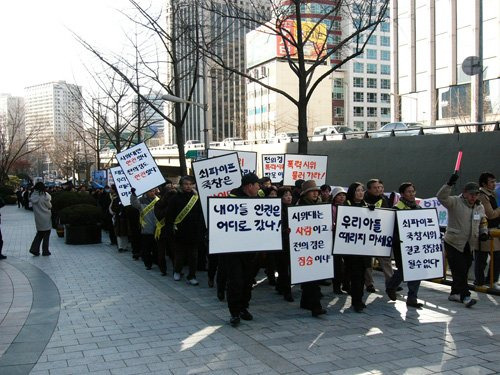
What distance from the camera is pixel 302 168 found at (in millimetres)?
11930

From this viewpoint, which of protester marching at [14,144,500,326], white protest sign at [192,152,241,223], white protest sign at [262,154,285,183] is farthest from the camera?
white protest sign at [262,154,285,183]

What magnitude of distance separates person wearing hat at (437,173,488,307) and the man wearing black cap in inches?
107

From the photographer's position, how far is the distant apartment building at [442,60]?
48.2 metres

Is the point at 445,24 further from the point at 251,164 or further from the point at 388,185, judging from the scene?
the point at 251,164

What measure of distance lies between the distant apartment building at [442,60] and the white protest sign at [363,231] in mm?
41970

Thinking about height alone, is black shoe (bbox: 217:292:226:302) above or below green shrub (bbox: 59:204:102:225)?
below

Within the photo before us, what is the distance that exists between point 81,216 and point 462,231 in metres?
11.1

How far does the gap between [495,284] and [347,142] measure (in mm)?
23798

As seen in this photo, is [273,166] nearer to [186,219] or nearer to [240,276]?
[186,219]

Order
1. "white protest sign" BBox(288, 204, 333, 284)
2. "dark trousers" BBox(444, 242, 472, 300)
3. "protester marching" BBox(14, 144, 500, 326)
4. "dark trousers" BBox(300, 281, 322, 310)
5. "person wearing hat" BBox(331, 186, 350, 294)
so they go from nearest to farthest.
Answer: "protester marching" BBox(14, 144, 500, 326) < "white protest sign" BBox(288, 204, 333, 284) < "dark trousers" BBox(300, 281, 322, 310) < "dark trousers" BBox(444, 242, 472, 300) < "person wearing hat" BBox(331, 186, 350, 294)

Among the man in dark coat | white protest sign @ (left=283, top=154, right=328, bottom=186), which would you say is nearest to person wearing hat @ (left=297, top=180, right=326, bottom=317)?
the man in dark coat

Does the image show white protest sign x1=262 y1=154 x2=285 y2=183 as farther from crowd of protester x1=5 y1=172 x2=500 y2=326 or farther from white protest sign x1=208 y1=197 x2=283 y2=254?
white protest sign x1=208 y1=197 x2=283 y2=254

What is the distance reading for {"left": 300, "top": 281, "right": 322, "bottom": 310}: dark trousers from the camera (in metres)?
7.15

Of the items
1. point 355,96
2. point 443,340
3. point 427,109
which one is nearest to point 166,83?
point 443,340
